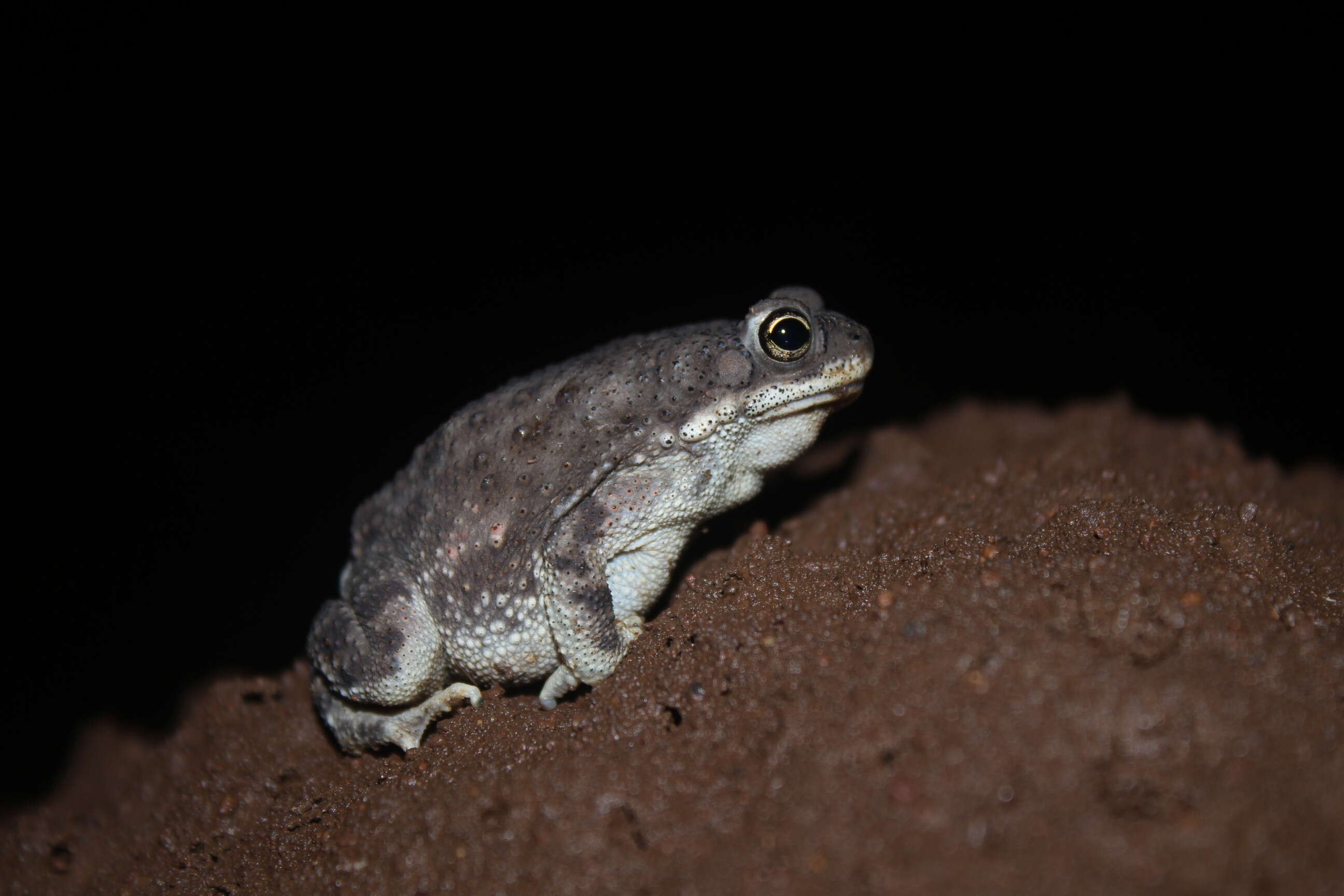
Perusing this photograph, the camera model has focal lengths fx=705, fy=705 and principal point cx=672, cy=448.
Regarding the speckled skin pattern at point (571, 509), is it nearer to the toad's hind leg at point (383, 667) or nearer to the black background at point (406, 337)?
the toad's hind leg at point (383, 667)

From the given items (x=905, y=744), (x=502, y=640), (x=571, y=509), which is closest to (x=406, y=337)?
(x=571, y=509)

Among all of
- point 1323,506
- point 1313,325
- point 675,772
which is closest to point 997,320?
point 1313,325

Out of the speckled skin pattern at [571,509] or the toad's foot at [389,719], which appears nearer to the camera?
the speckled skin pattern at [571,509]

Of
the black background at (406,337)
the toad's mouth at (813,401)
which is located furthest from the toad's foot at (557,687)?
the black background at (406,337)

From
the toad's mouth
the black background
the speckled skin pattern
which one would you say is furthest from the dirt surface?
the black background

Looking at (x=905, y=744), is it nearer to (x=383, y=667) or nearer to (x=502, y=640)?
(x=502, y=640)

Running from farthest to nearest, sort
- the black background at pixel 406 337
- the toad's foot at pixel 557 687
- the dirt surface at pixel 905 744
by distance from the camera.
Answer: the black background at pixel 406 337 → the toad's foot at pixel 557 687 → the dirt surface at pixel 905 744
